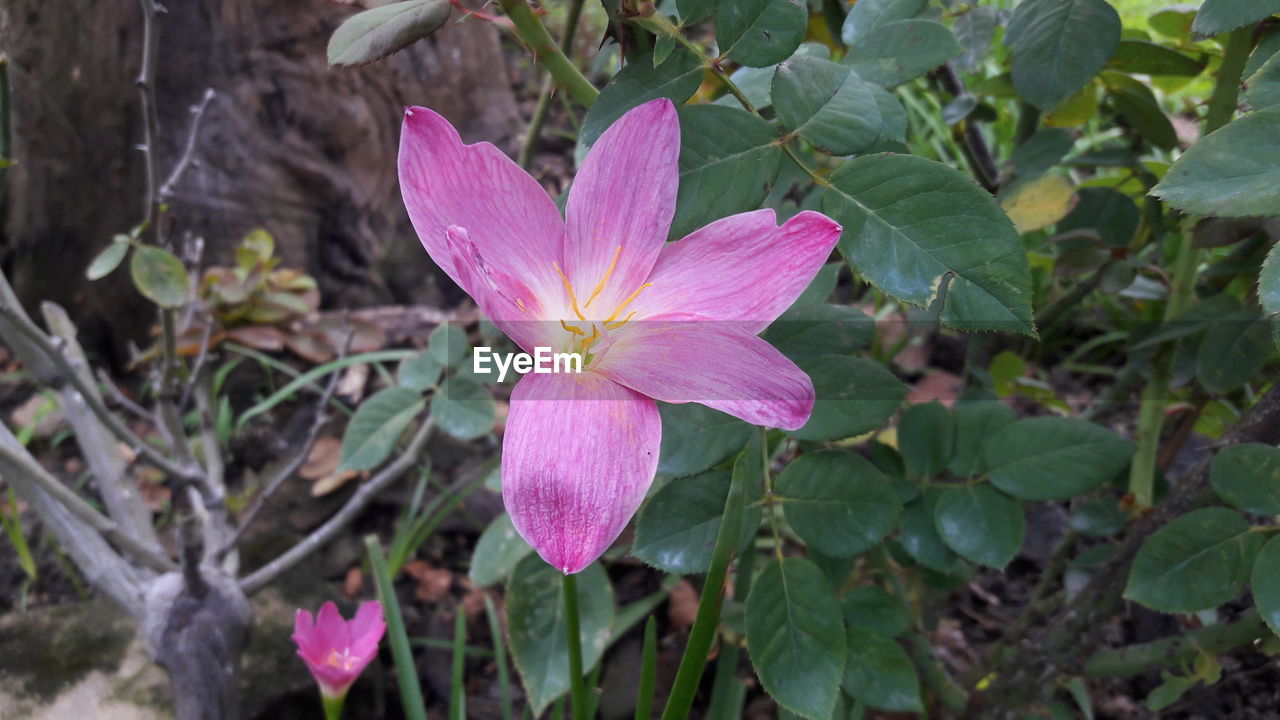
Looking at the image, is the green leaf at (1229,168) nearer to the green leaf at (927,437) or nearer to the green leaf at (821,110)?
the green leaf at (821,110)

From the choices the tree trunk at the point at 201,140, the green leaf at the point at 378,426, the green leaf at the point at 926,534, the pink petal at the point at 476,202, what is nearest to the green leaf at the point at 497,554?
the green leaf at the point at 378,426

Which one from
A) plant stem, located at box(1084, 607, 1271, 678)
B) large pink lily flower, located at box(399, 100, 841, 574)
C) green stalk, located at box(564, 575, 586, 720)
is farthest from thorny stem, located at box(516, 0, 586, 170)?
plant stem, located at box(1084, 607, 1271, 678)

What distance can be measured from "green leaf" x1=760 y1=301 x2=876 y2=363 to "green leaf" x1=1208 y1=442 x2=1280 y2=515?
29 cm

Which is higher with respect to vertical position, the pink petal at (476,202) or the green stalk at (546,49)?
the green stalk at (546,49)

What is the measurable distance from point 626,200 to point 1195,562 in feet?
1.75

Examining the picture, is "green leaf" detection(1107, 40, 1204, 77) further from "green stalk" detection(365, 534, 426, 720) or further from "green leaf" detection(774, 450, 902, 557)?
"green stalk" detection(365, 534, 426, 720)

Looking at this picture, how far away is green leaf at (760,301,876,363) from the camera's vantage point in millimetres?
639

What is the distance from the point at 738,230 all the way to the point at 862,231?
0.29 ft

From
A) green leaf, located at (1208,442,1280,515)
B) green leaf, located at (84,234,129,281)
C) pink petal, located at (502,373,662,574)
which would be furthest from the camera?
green leaf, located at (84,234,129,281)

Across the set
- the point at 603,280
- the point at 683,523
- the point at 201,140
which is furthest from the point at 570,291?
the point at 201,140

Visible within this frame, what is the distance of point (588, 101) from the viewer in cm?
52

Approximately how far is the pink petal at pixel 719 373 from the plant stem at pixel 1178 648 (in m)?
0.52

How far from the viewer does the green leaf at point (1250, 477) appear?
589 millimetres

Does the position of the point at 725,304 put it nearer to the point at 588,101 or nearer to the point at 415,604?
the point at 588,101
